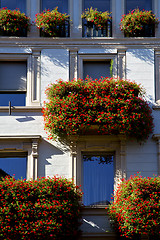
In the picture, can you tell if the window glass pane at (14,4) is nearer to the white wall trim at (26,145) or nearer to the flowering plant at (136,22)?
the flowering plant at (136,22)

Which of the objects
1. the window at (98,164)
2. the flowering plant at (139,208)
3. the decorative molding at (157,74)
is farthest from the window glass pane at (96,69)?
the flowering plant at (139,208)

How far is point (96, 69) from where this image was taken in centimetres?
2314

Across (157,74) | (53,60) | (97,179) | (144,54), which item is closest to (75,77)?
(53,60)

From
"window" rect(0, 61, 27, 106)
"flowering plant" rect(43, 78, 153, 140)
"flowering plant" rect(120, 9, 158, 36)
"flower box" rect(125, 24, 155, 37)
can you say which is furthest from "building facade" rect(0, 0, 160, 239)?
"flowering plant" rect(43, 78, 153, 140)

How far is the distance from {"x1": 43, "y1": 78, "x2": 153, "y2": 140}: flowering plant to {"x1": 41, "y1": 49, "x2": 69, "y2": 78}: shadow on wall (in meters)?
1.27

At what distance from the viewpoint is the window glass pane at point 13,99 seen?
22625 millimetres

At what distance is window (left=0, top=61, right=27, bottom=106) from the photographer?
22.7 m

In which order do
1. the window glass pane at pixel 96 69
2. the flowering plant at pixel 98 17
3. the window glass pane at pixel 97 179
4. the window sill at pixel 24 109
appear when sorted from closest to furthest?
1. the window glass pane at pixel 97 179
2. the window sill at pixel 24 109
3. the window glass pane at pixel 96 69
4. the flowering plant at pixel 98 17

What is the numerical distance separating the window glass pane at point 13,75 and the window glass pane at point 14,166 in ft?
8.66

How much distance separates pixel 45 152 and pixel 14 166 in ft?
4.03

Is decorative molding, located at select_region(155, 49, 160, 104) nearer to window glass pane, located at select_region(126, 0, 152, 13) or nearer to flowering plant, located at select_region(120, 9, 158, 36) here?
flowering plant, located at select_region(120, 9, 158, 36)

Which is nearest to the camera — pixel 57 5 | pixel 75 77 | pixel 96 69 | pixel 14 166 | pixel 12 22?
pixel 14 166

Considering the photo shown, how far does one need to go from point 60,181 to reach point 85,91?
3311 millimetres

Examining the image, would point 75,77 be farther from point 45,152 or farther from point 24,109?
point 45,152
